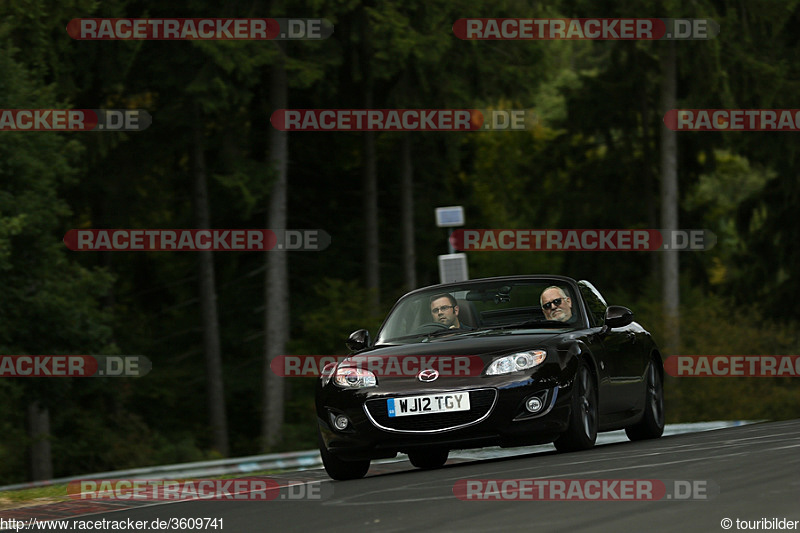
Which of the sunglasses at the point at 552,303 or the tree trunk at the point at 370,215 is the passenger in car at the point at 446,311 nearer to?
the sunglasses at the point at 552,303

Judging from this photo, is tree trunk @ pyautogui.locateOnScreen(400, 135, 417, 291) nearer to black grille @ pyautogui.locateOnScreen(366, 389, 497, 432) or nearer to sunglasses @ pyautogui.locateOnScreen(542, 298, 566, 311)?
sunglasses @ pyautogui.locateOnScreen(542, 298, 566, 311)

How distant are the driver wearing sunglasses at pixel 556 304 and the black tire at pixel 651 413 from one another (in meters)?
1.58

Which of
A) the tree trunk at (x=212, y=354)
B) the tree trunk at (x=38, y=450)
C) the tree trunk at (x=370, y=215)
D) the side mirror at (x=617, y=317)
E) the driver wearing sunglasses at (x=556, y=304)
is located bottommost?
the tree trunk at (x=38, y=450)

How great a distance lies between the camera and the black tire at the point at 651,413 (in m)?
13.4

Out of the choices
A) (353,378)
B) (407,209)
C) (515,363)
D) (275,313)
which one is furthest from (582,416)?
(407,209)

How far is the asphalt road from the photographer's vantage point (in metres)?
7.15

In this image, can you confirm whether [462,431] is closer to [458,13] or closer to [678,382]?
[678,382]

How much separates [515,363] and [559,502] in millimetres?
2820

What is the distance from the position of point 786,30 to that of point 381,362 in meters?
29.3

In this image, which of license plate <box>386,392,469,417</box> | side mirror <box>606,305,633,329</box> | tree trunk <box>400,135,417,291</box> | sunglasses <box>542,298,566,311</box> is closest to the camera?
license plate <box>386,392,469,417</box>

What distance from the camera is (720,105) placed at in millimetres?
32844

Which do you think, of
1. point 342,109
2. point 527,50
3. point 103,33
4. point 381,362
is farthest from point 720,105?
point 381,362

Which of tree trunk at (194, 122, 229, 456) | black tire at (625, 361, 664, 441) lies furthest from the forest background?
black tire at (625, 361, 664, 441)

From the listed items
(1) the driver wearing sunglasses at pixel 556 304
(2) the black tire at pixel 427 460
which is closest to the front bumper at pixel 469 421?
(1) the driver wearing sunglasses at pixel 556 304
